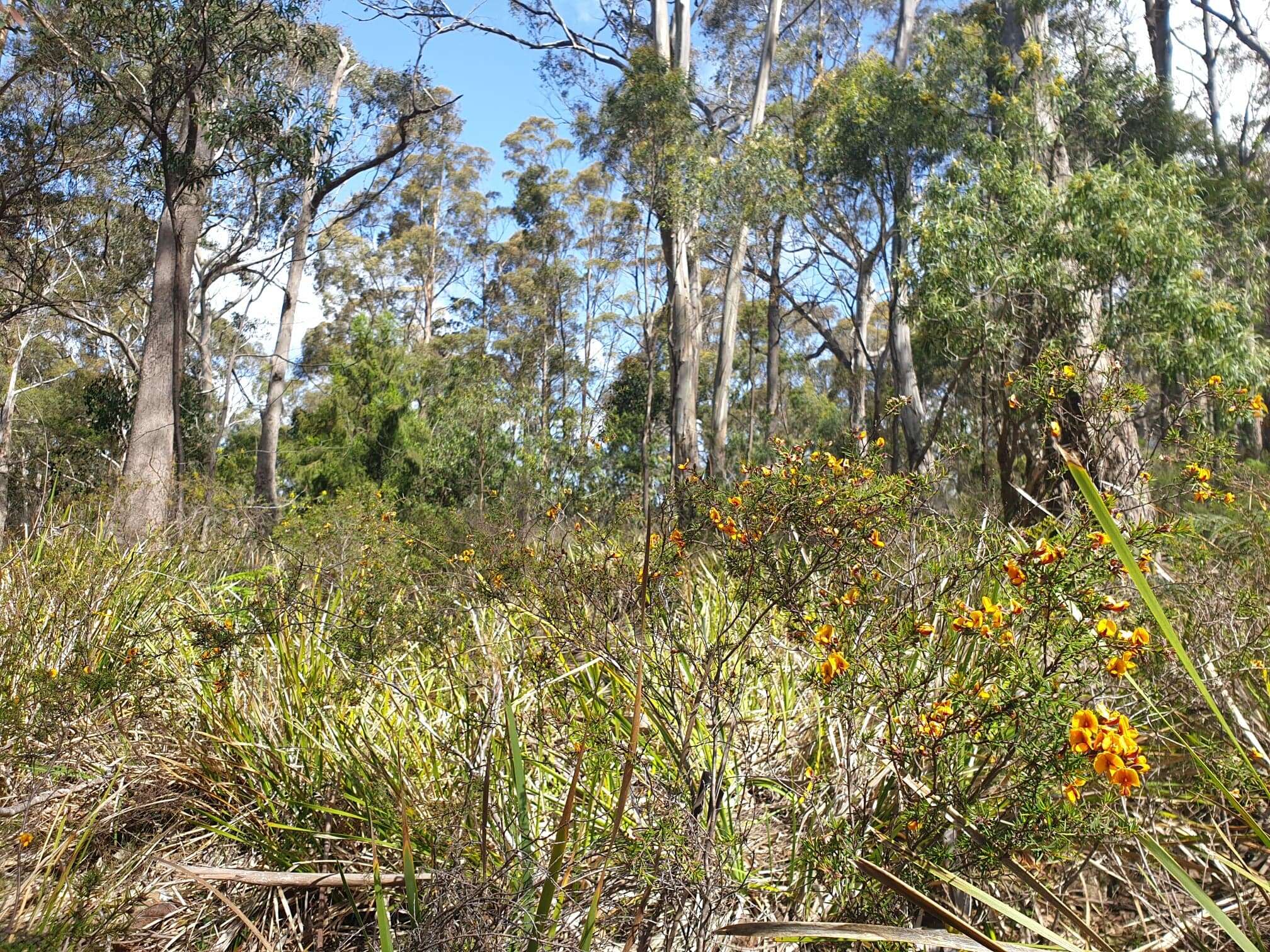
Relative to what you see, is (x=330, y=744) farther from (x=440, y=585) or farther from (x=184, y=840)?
(x=440, y=585)

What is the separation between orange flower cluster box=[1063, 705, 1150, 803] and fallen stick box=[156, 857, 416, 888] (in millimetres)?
1242

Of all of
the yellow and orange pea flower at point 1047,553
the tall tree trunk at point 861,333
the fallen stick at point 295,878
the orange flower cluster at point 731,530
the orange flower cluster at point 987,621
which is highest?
the tall tree trunk at point 861,333

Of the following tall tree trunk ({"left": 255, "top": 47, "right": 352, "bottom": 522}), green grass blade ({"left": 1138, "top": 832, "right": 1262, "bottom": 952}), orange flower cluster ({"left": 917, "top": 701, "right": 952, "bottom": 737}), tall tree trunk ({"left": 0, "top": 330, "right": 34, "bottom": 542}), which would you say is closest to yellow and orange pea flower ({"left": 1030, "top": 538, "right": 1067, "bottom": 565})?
orange flower cluster ({"left": 917, "top": 701, "right": 952, "bottom": 737})

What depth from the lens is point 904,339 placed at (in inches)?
547

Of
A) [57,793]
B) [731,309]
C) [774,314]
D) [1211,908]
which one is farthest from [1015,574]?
[774,314]

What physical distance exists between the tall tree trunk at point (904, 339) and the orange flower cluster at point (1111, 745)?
976 cm

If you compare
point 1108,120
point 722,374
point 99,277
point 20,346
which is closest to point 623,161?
point 722,374

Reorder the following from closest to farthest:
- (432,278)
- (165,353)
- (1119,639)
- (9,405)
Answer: (1119,639)
(165,353)
(9,405)
(432,278)

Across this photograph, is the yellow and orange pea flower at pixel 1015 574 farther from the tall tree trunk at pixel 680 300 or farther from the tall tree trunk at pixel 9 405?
the tall tree trunk at pixel 9 405

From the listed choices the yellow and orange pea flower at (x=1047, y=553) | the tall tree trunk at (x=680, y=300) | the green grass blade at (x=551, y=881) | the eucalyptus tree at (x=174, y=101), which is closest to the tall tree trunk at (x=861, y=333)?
the tall tree trunk at (x=680, y=300)

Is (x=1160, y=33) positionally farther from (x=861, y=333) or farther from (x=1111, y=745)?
(x=1111, y=745)

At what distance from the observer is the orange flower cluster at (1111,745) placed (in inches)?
52.5

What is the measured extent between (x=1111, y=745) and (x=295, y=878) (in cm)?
157

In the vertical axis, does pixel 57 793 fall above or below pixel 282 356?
below
